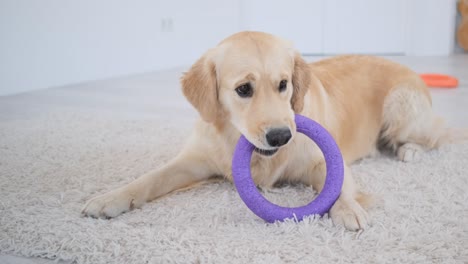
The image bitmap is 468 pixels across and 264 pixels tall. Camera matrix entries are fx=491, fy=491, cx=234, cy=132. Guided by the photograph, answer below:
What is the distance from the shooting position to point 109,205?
65.8 inches

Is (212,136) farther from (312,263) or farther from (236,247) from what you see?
(312,263)

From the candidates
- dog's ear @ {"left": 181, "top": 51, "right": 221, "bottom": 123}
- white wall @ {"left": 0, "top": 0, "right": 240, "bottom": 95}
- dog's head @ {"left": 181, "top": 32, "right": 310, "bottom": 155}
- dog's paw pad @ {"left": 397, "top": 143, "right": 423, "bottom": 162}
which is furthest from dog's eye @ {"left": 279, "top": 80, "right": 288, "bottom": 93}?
white wall @ {"left": 0, "top": 0, "right": 240, "bottom": 95}

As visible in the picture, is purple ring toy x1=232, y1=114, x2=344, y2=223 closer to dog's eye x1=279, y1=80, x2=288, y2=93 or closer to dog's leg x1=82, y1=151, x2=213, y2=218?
dog's eye x1=279, y1=80, x2=288, y2=93

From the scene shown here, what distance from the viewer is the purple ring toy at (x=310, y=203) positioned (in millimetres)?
1580

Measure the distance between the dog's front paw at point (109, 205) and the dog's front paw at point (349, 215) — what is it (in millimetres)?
703

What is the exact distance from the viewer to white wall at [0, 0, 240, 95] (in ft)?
14.4

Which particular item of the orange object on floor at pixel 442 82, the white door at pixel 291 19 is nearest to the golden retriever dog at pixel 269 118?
A: the orange object on floor at pixel 442 82

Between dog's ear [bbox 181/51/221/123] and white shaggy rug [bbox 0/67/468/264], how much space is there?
1.05 feet

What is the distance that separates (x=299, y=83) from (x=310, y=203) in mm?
488

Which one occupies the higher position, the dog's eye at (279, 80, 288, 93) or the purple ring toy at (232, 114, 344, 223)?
the dog's eye at (279, 80, 288, 93)

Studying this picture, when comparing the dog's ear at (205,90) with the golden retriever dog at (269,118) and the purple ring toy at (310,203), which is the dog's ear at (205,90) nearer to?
the golden retriever dog at (269,118)

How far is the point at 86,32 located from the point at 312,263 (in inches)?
173

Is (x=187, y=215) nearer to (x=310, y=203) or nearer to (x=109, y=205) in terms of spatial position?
(x=109, y=205)

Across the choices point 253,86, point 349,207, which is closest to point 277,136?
point 253,86
